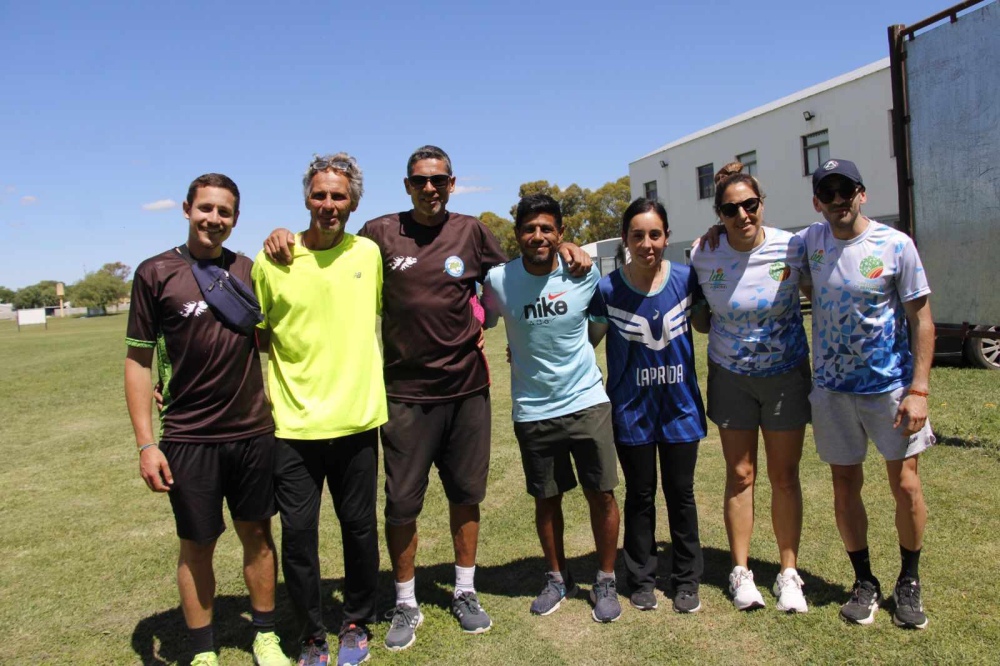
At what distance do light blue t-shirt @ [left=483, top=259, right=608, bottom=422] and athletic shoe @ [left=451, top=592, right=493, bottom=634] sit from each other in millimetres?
948

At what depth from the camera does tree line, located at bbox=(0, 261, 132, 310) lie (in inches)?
3686

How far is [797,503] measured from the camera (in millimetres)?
3658

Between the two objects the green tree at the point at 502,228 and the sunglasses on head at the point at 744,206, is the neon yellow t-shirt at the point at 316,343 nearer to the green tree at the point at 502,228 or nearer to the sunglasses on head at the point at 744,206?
the sunglasses on head at the point at 744,206

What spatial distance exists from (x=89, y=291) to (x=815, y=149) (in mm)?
95543

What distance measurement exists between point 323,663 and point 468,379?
1446 millimetres

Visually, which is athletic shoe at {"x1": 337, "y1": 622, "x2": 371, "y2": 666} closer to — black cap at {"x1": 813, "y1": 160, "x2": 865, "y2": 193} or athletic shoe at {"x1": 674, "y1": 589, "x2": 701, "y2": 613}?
athletic shoe at {"x1": 674, "y1": 589, "x2": 701, "y2": 613}

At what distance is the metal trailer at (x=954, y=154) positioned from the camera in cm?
533

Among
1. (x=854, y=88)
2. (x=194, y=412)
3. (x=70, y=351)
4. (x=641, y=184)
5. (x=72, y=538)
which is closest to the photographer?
(x=194, y=412)

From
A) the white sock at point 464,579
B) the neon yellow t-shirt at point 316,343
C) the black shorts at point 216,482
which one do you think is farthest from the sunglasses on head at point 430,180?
the white sock at point 464,579

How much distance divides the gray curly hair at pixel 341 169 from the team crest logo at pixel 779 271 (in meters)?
1.99

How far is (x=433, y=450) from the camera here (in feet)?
11.7

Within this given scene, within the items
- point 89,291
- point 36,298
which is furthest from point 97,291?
point 36,298

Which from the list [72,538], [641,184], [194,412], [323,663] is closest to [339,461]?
[194,412]

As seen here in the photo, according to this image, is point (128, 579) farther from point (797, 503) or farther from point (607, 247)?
point (607, 247)
